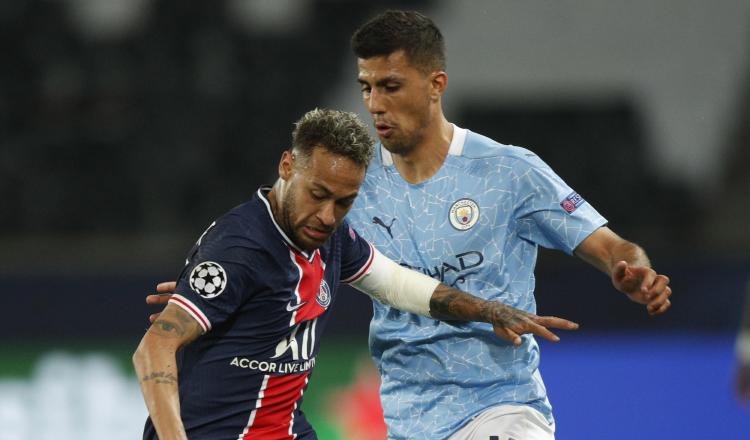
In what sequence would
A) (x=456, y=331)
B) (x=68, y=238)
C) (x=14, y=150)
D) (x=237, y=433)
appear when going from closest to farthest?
(x=237, y=433) < (x=456, y=331) < (x=68, y=238) < (x=14, y=150)

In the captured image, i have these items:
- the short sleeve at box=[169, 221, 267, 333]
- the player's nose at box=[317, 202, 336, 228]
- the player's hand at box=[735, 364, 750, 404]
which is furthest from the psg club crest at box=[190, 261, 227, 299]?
the player's hand at box=[735, 364, 750, 404]

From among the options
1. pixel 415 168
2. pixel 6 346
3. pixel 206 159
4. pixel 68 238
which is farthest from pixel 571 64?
pixel 415 168

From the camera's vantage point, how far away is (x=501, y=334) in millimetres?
3408

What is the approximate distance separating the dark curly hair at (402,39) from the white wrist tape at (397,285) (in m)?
0.72

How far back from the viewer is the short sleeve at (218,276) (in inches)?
117

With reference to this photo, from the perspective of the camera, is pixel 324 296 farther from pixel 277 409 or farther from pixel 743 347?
pixel 743 347

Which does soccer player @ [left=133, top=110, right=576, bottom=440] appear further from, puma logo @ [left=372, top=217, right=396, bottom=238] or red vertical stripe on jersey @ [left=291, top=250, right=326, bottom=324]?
puma logo @ [left=372, top=217, right=396, bottom=238]

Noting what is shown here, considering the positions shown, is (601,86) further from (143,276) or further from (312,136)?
(312,136)

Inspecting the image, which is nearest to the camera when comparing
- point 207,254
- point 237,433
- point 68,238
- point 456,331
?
point 207,254

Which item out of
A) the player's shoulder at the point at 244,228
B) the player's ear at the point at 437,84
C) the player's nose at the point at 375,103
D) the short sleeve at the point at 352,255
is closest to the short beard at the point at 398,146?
the player's nose at the point at 375,103

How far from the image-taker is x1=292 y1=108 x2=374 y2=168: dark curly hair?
3.22 m

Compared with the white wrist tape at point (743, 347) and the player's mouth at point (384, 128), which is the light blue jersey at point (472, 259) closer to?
the player's mouth at point (384, 128)

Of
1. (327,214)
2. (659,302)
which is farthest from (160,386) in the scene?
(659,302)

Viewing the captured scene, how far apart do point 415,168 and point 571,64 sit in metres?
7.36
